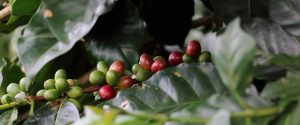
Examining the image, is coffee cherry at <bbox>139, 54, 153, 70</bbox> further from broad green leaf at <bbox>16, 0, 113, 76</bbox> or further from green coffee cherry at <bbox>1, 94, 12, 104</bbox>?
green coffee cherry at <bbox>1, 94, 12, 104</bbox>

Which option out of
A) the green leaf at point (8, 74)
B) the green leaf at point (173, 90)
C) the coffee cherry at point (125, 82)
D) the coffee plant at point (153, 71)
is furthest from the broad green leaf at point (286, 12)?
the green leaf at point (8, 74)

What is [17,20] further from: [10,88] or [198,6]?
A: [198,6]

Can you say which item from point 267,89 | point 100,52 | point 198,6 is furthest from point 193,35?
point 267,89

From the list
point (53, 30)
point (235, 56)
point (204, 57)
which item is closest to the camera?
point (235, 56)

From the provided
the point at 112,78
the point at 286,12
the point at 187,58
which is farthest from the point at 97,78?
the point at 286,12

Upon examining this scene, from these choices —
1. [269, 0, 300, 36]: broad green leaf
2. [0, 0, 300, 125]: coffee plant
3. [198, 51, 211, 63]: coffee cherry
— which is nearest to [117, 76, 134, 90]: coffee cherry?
[0, 0, 300, 125]: coffee plant

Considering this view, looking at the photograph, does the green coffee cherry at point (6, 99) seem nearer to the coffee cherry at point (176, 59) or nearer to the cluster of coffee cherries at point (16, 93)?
the cluster of coffee cherries at point (16, 93)

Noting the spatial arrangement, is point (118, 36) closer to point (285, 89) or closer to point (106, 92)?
point (106, 92)
